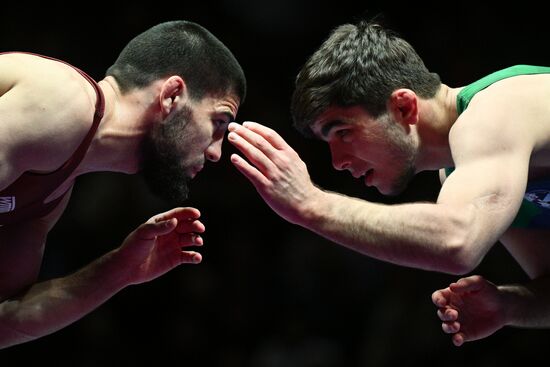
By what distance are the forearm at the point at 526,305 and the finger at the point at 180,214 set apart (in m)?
1.14

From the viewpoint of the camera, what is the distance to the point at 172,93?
2.85m

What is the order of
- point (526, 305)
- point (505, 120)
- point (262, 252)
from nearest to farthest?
point (505, 120) < point (526, 305) < point (262, 252)

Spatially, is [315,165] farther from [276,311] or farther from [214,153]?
[214,153]

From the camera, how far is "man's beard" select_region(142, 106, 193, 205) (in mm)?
2877

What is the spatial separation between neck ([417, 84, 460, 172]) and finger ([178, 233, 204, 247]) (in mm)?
896

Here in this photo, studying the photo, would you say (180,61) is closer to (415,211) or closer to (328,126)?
(328,126)

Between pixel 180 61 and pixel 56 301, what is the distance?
996 mm

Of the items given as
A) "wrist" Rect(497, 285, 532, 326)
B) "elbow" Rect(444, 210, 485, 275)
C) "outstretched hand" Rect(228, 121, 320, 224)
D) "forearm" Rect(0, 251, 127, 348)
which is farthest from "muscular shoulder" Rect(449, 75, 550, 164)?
"forearm" Rect(0, 251, 127, 348)

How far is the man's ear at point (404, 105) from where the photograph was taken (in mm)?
2750

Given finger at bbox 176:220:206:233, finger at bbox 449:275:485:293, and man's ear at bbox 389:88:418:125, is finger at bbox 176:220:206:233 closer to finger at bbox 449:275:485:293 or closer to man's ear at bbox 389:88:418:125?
man's ear at bbox 389:88:418:125

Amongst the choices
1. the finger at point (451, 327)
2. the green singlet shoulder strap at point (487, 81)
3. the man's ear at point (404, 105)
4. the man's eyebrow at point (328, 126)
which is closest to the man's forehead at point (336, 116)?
the man's eyebrow at point (328, 126)

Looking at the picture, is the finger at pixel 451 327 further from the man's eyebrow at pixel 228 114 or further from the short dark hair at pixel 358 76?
the man's eyebrow at pixel 228 114

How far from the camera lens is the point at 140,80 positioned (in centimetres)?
283

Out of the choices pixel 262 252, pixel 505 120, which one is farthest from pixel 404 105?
pixel 262 252
